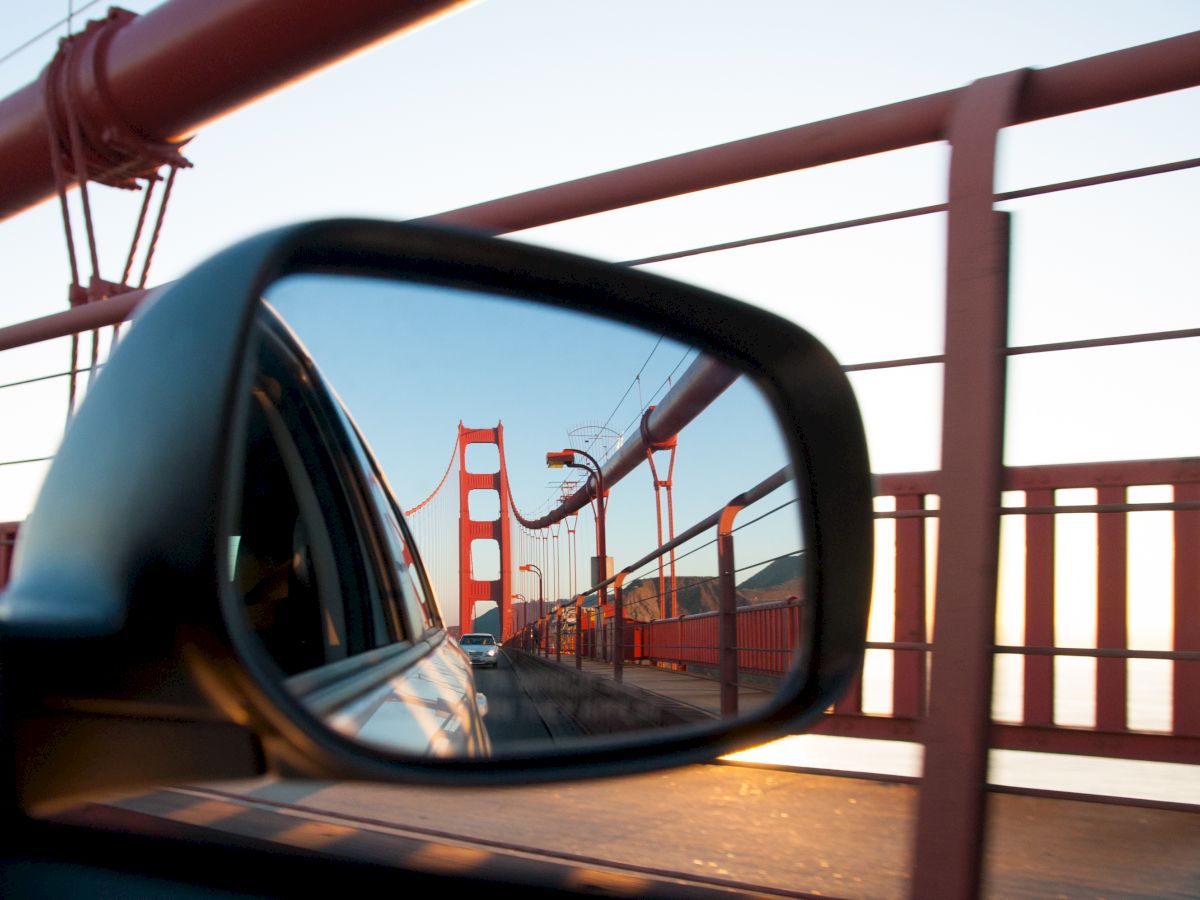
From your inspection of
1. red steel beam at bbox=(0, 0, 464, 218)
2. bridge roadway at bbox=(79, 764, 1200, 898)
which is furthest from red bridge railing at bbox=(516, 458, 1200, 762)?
red steel beam at bbox=(0, 0, 464, 218)

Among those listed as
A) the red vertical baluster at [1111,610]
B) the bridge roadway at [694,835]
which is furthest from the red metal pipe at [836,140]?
the red vertical baluster at [1111,610]

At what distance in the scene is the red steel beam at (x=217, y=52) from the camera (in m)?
10.6

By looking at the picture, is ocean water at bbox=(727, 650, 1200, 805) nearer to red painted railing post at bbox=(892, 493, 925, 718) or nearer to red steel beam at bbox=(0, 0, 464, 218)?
red painted railing post at bbox=(892, 493, 925, 718)

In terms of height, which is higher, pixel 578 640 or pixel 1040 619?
pixel 1040 619

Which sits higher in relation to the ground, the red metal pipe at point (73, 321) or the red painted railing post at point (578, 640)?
the red metal pipe at point (73, 321)

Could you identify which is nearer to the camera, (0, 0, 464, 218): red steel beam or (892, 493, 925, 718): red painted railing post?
(892, 493, 925, 718): red painted railing post

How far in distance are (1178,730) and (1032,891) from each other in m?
1.06

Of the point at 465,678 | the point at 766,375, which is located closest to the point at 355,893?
the point at 465,678

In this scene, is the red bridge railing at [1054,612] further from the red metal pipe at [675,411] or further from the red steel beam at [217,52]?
the red steel beam at [217,52]

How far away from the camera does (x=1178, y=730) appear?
2.78 meters

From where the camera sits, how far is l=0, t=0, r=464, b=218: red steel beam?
1061 centimetres

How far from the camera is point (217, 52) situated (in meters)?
11.7

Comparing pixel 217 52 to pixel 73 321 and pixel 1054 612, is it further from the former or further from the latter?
pixel 1054 612

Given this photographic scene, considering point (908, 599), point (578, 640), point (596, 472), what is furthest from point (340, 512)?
point (578, 640)
